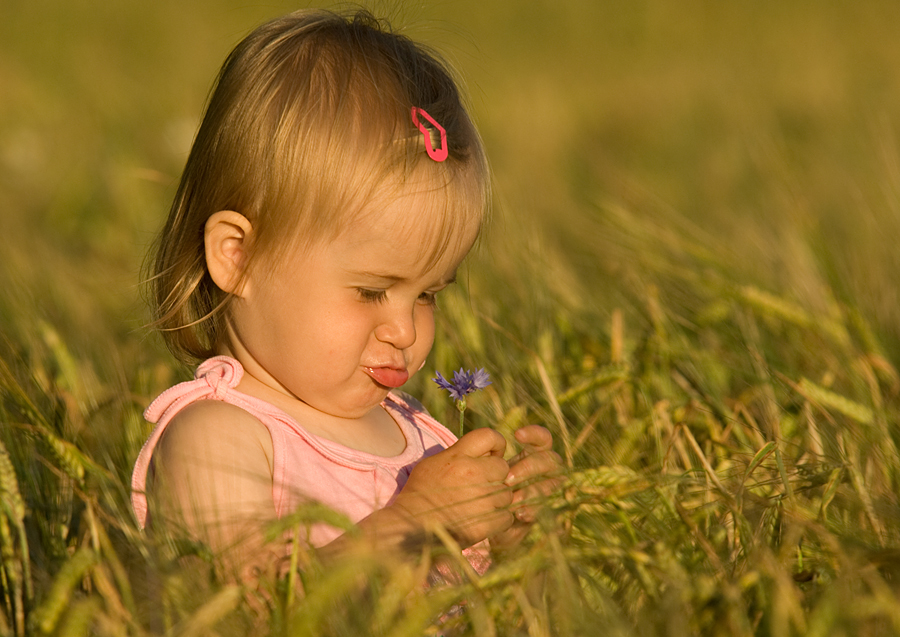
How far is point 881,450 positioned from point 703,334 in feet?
2.45

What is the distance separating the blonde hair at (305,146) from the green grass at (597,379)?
306mm

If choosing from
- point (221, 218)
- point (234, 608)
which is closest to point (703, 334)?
point (221, 218)

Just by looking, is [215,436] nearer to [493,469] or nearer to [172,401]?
[172,401]

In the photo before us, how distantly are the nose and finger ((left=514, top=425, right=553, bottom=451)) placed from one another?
0.84ft

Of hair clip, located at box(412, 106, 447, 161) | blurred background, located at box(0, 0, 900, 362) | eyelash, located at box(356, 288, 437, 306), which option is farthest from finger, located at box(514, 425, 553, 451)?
blurred background, located at box(0, 0, 900, 362)

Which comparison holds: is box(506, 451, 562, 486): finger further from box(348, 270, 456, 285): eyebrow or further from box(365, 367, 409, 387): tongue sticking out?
box(348, 270, 456, 285): eyebrow

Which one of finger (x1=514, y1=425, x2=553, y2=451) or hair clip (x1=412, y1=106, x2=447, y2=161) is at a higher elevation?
hair clip (x1=412, y1=106, x2=447, y2=161)

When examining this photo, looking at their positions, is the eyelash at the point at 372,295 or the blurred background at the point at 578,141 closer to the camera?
the eyelash at the point at 372,295

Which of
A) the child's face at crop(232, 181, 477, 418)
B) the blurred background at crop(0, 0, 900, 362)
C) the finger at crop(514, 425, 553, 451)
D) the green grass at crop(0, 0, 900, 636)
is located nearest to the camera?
the green grass at crop(0, 0, 900, 636)

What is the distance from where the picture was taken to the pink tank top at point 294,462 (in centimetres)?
156

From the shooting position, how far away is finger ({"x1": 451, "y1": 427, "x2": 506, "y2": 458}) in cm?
155

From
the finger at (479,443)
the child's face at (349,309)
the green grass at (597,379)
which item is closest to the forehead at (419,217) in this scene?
the child's face at (349,309)

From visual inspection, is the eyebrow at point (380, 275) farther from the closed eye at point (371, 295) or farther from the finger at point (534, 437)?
the finger at point (534, 437)

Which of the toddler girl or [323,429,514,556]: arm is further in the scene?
the toddler girl
